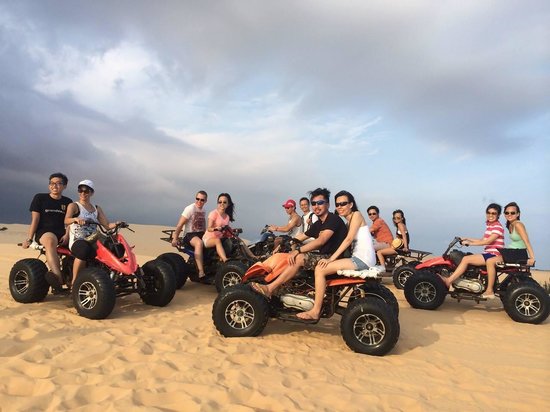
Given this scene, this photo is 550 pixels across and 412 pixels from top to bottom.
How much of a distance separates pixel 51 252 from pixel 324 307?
443 cm

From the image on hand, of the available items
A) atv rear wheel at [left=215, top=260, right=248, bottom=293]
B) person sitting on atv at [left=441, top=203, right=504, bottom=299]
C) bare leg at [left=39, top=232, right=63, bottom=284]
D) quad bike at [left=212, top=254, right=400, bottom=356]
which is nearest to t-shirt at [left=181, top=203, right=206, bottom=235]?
atv rear wheel at [left=215, top=260, right=248, bottom=293]

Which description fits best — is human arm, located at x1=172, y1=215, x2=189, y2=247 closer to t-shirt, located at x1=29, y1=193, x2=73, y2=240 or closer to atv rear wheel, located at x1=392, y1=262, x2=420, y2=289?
t-shirt, located at x1=29, y1=193, x2=73, y2=240

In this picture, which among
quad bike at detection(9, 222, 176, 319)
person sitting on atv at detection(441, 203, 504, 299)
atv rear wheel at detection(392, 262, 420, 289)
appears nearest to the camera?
quad bike at detection(9, 222, 176, 319)

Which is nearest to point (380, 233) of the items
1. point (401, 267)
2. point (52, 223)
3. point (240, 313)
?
point (401, 267)

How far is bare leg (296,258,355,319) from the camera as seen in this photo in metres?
5.27

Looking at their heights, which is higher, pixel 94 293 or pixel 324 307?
pixel 324 307

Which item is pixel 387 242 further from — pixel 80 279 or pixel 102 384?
pixel 102 384

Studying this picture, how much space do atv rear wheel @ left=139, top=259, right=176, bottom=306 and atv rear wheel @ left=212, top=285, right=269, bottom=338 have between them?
1.77 meters

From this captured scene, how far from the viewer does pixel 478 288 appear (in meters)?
8.12

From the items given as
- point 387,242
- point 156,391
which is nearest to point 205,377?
point 156,391

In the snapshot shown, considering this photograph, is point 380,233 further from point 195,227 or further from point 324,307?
point 324,307

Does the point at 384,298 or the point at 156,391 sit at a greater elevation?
the point at 384,298

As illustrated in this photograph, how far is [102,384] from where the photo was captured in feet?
11.9

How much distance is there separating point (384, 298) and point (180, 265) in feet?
15.3
